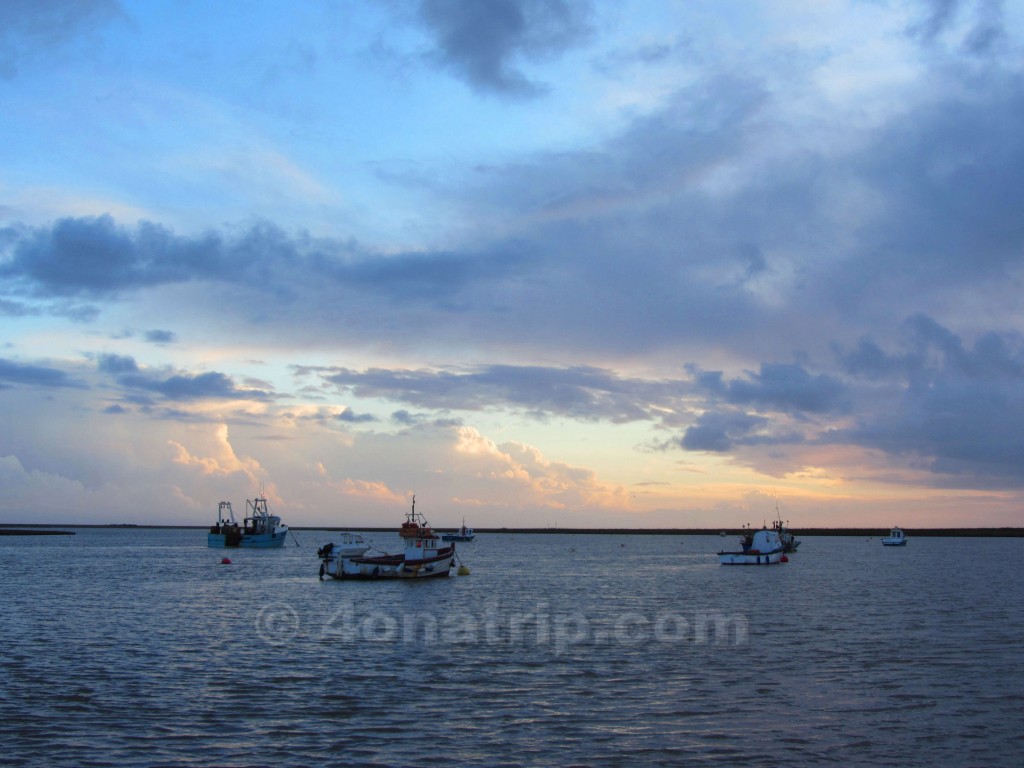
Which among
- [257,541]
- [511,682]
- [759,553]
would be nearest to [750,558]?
[759,553]

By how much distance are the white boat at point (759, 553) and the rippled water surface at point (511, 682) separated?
4963cm

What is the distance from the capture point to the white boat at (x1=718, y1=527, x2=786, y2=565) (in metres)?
112

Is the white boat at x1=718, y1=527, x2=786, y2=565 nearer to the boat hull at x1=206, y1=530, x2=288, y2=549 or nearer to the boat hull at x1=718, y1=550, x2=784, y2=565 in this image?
the boat hull at x1=718, y1=550, x2=784, y2=565

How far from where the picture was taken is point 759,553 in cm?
11250

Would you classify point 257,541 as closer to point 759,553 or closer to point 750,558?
point 750,558

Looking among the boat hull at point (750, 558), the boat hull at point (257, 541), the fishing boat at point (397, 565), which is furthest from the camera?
the boat hull at point (257, 541)

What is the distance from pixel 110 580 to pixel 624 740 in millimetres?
74976

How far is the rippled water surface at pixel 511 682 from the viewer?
22.2 metres

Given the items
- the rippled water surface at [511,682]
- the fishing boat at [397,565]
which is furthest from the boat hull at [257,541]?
the rippled water surface at [511,682]

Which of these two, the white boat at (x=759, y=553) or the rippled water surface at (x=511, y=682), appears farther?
the white boat at (x=759, y=553)

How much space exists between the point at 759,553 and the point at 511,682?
88.9 metres

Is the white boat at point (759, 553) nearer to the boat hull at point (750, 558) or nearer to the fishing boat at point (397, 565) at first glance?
the boat hull at point (750, 558)

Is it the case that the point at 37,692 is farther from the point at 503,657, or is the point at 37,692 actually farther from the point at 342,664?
the point at 503,657

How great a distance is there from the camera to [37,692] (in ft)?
95.6
